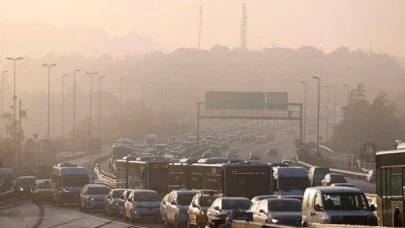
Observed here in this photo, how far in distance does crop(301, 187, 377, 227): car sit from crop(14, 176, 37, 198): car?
51.5m

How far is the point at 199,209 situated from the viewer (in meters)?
39.0

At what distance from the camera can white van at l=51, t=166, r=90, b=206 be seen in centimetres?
6675

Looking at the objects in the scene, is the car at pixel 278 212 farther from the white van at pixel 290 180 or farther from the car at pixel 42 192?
the car at pixel 42 192

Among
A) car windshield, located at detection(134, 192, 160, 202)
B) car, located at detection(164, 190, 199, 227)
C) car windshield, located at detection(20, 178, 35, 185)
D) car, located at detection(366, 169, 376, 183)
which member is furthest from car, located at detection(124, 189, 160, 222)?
car windshield, located at detection(20, 178, 35, 185)

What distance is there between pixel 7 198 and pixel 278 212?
136 ft

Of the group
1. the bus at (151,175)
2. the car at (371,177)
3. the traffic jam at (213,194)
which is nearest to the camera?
the traffic jam at (213,194)

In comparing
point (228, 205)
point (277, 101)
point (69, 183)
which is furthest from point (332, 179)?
point (277, 101)

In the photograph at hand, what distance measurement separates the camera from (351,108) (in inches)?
7239

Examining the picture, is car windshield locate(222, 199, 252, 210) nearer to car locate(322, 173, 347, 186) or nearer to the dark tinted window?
the dark tinted window

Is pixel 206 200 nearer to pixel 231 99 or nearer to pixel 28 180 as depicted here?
pixel 28 180

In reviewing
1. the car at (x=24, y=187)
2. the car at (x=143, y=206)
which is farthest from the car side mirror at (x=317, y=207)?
the car at (x=24, y=187)

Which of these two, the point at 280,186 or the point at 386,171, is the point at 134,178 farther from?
the point at 386,171

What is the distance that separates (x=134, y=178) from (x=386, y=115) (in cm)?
12017

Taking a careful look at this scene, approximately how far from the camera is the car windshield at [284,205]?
108ft
